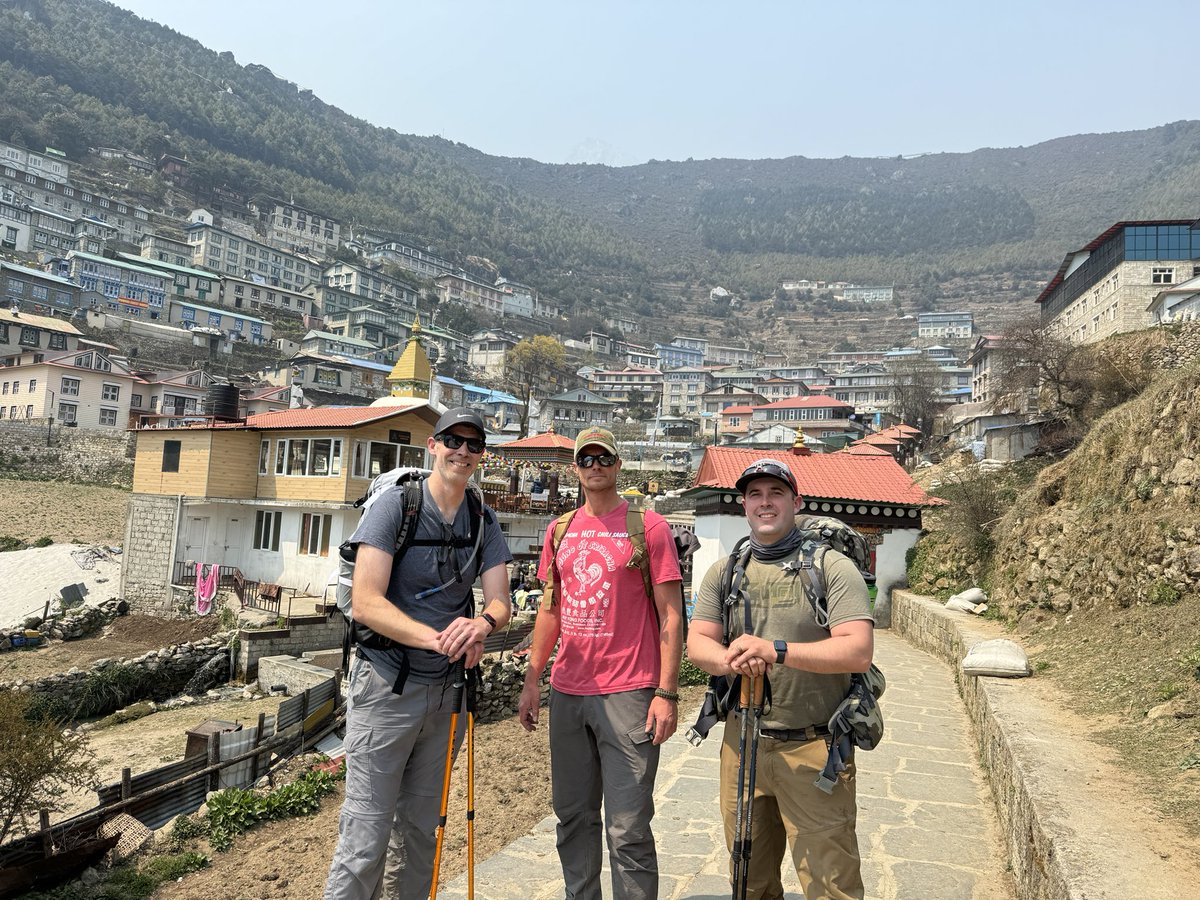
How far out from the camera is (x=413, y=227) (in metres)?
153

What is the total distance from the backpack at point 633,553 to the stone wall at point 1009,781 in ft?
6.39

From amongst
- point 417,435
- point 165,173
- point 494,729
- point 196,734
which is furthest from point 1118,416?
point 165,173

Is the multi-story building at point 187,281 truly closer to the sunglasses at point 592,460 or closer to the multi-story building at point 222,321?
the multi-story building at point 222,321

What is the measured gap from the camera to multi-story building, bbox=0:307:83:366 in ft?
172

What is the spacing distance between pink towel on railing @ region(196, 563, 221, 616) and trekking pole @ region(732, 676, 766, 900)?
77.6 ft

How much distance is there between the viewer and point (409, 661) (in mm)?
3207

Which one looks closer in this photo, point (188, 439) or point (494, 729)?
point (494, 729)

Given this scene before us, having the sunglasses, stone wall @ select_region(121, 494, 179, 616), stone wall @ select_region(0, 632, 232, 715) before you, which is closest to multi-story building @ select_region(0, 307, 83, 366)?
stone wall @ select_region(121, 494, 179, 616)

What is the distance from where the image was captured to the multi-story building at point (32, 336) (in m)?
52.4

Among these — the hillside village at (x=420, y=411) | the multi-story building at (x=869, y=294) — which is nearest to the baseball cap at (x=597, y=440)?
the hillside village at (x=420, y=411)

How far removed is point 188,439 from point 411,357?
800 centimetres

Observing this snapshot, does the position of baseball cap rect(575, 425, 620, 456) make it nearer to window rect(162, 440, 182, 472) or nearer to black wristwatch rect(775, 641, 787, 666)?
black wristwatch rect(775, 641, 787, 666)

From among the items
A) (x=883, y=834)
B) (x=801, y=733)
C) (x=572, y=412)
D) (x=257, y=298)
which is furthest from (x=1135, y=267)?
(x=257, y=298)

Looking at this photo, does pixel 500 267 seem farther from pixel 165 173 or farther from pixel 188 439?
pixel 188 439
